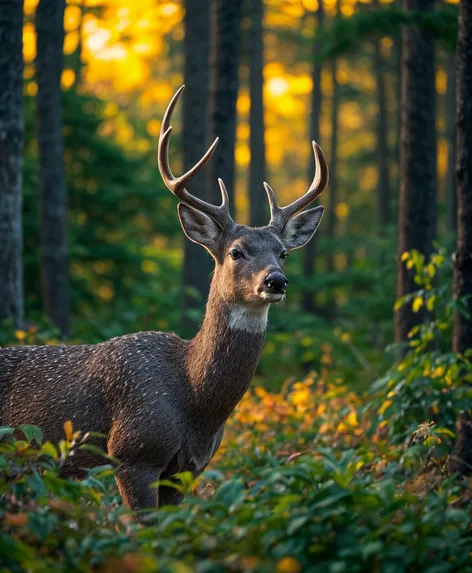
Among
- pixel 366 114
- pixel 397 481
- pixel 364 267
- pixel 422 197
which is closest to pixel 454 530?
pixel 397 481

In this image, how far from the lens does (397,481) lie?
6539mm

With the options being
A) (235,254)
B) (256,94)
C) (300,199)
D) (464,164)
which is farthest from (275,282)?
(256,94)

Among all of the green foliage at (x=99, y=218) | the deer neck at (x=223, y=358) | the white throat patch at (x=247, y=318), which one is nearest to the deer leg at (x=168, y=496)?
the deer neck at (x=223, y=358)

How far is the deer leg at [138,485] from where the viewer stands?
6.64 meters

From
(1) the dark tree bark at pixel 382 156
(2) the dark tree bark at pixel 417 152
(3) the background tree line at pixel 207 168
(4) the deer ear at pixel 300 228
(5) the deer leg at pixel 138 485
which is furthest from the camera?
(1) the dark tree bark at pixel 382 156

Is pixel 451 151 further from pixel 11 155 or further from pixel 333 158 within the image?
pixel 11 155

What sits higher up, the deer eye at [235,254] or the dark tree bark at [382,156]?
the dark tree bark at [382,156]

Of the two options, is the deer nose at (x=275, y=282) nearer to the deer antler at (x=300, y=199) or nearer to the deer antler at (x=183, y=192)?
the deer antler at (x=183, y=192)

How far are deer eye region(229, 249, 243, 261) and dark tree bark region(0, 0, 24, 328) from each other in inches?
172

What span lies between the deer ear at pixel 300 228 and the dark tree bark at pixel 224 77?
15.7ft

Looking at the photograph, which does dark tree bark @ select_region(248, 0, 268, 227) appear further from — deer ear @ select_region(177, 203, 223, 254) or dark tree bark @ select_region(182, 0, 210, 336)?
deer ear @ select_region(177, 203, 223, 254)

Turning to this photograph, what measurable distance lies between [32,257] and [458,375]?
1017cm

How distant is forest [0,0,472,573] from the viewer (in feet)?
15.1

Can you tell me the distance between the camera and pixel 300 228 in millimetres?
8375
